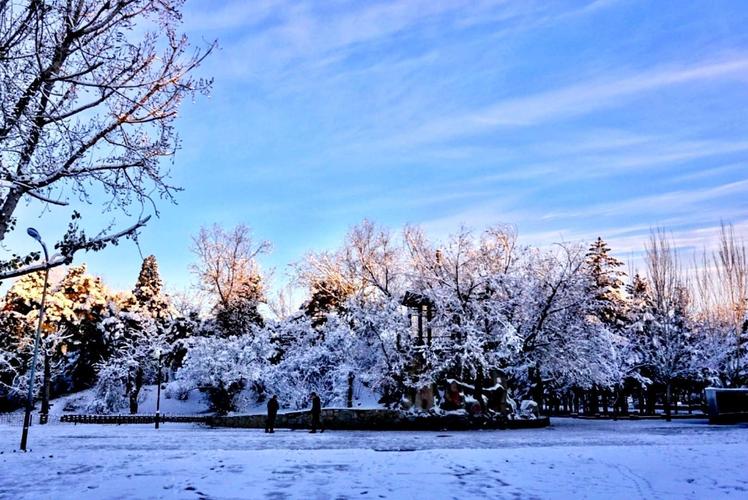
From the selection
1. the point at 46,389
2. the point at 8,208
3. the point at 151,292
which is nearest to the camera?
the point at 8,208

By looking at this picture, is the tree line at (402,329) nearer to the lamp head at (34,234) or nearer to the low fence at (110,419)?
the low fence at (110,419)

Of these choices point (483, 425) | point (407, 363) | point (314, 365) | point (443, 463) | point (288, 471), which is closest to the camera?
point (288, 471)

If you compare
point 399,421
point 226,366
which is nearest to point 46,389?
point 226,366

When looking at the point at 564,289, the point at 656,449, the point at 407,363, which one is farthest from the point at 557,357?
the point at 656,449

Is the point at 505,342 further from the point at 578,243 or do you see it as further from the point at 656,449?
the point at 656,449

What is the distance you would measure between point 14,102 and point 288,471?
293 inches

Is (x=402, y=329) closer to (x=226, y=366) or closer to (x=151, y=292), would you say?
(x=226, y=366)

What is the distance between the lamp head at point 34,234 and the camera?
606 inches

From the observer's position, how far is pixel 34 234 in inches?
614

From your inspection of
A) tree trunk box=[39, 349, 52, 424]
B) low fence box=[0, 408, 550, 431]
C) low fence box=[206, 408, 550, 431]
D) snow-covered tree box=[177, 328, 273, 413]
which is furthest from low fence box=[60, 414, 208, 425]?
low fence box=[206, 408, 550, 431]

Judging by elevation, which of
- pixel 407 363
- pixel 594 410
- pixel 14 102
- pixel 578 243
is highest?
pixel 578 243

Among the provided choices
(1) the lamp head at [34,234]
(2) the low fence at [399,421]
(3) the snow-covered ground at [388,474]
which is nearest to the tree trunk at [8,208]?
(3) the snow-covered ground at [388,474]

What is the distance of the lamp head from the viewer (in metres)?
15.4

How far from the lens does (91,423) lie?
35.1m
